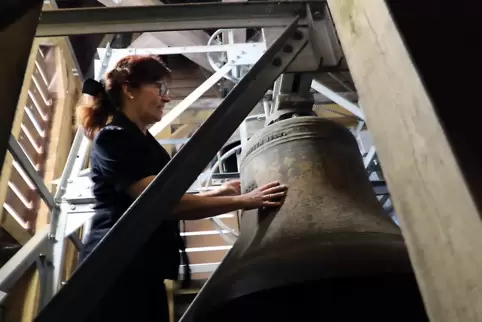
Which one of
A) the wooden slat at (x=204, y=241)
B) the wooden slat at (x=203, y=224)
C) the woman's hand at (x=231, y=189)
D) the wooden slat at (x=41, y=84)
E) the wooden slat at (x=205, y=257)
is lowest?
the woman's hand at (x=231, y=189)

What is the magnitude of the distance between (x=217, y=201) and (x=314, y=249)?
260mm

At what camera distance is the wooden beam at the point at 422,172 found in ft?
1.39

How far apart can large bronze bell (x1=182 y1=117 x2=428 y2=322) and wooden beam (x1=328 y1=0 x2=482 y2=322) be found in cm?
44

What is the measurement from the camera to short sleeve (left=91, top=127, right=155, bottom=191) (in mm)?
1149

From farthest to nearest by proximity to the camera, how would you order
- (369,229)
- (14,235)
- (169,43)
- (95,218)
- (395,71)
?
(169,43), (14,235), (95,218), (369,229), (395,71)

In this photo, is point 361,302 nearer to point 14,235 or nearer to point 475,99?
point 475,99

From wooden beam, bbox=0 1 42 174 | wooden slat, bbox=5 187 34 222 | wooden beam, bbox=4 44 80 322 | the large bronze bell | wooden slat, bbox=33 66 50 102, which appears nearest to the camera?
wooden beam, bbox=0 1 42 174

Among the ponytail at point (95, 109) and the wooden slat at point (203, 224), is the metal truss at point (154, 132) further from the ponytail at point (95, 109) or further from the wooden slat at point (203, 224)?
the wooden slat at point (203, 224)

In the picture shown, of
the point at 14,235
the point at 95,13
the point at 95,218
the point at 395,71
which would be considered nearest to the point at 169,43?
the point at 14,235

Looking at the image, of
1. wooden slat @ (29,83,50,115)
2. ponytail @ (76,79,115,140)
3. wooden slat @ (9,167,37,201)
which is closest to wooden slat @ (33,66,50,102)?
wooden slat @ (29,83,50,115)

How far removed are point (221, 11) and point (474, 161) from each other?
3.30 ft

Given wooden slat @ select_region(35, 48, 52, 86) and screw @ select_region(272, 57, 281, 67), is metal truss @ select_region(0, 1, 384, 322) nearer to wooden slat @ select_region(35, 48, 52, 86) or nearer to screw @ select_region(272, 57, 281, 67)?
screw @ select_region(272, 57, 281, 67)

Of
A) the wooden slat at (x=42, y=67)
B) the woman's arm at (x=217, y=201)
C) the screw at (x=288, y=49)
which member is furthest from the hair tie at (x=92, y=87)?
the wooden slat at (x=42, y=67)

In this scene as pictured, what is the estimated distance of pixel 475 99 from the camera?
48cm
